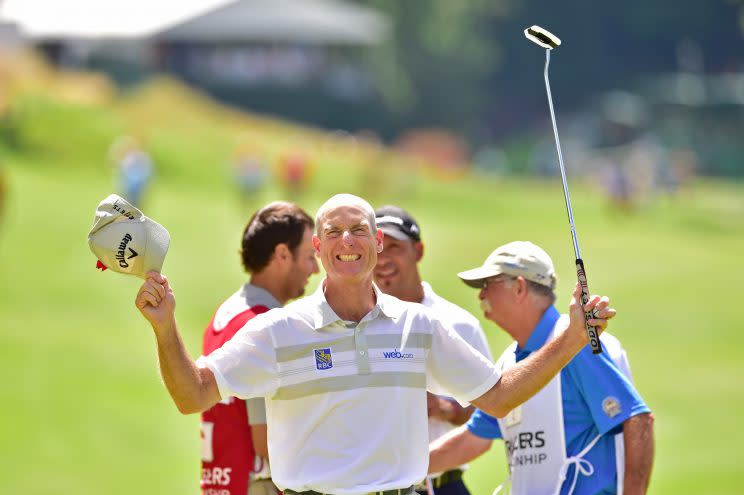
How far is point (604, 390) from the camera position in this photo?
5.43 metres

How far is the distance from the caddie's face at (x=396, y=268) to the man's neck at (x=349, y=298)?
167 cm

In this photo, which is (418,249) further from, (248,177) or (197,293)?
(248,177)

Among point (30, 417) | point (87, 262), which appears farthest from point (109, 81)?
point (30, 417)

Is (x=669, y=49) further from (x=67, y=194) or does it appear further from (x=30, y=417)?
(x=30, y=417)

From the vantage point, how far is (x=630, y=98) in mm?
88312

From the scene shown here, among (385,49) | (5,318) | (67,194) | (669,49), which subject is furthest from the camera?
(669,49)

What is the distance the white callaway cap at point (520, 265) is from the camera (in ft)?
18.4

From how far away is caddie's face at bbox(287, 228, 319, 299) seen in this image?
5.95 meters

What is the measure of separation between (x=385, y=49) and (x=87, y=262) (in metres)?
58.6

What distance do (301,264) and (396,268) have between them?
67 cm

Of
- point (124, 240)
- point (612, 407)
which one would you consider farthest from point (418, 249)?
point (124, 240)

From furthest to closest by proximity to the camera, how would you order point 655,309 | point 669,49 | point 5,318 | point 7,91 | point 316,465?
point 669,49
point 7,91
point 655,309
point 5,318
point 316,465

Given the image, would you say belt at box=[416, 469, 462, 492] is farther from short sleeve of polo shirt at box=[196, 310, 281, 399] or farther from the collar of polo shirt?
short sleeve of polo shirt at box=[196, 310, 281, 399]

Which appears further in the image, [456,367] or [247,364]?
[456,367]
